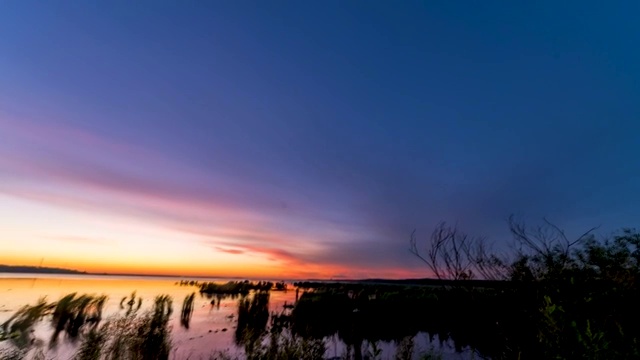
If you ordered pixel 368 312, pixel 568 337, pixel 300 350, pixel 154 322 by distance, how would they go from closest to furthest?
pixel 568 337 → pixel 300 350 → pixel 154 322 → pixel 368 312

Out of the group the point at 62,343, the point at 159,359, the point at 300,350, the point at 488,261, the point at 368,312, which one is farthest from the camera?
the point at 368,312

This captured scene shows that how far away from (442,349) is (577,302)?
13072mm

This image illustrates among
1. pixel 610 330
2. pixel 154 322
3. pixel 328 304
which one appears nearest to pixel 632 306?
pixel 610 330

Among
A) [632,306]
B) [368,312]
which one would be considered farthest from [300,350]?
[368,312]

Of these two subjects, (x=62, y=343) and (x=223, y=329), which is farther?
(x=223, y=329)

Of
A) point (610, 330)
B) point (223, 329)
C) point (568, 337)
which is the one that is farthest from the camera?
point (223, 329)

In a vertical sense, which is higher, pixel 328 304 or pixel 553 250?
pixel 553 250

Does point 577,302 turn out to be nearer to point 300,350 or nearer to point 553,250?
point 300,350

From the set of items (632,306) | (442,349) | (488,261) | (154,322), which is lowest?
(442,349)

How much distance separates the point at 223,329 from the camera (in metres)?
23.5

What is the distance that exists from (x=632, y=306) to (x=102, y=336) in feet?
55.0

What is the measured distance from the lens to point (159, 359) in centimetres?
1385

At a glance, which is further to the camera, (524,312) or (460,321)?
(460,321)

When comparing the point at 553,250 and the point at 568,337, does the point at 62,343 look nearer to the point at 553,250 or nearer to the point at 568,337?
the point at 568,337
